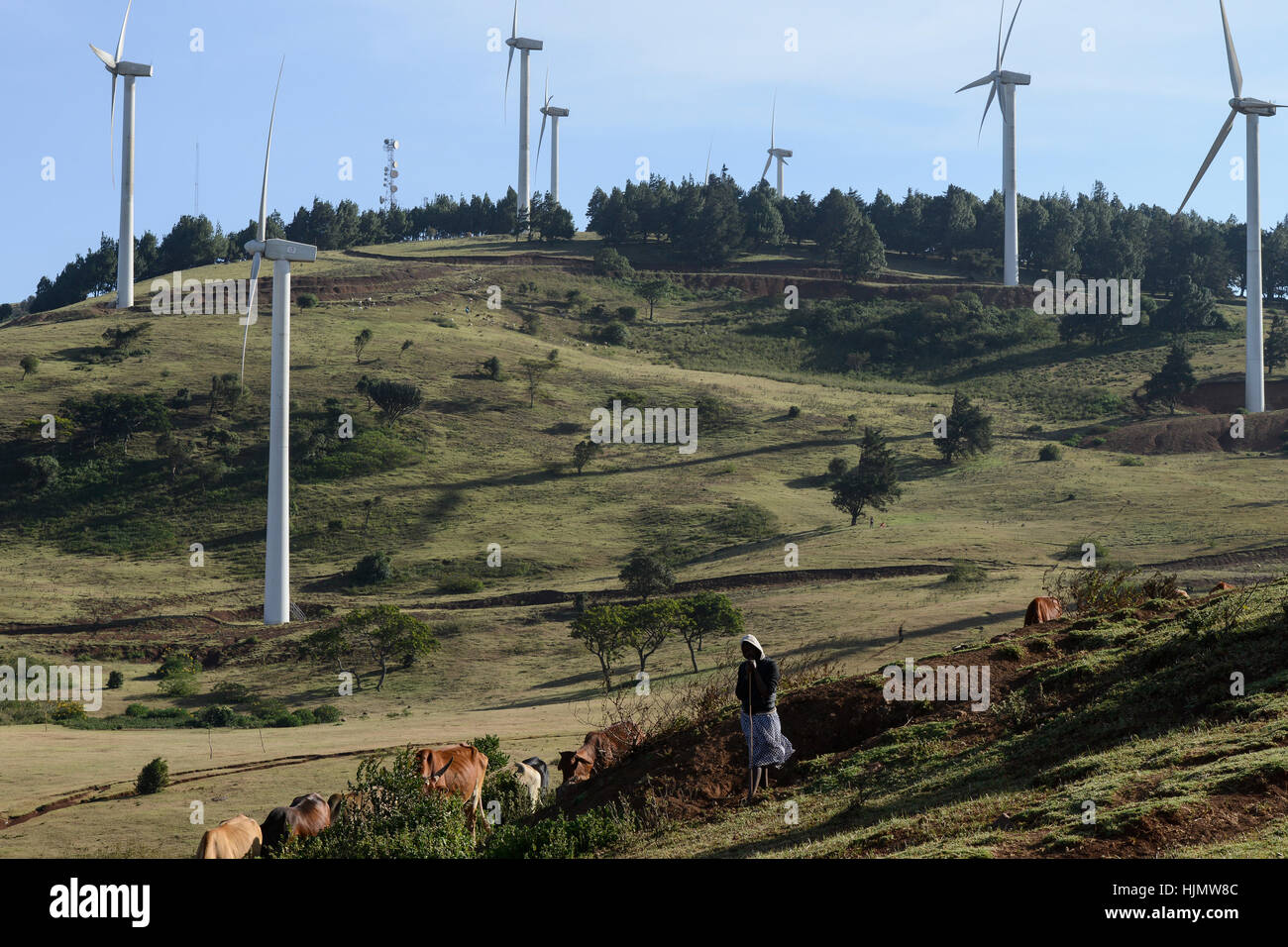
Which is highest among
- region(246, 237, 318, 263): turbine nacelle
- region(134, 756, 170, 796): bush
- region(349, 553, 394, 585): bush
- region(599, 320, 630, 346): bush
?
region(599, 320, 630, 346): bush

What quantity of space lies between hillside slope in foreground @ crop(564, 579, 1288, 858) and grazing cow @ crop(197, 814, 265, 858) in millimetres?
5308

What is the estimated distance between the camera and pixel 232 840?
705 inches

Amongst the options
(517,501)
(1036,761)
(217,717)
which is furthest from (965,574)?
(1036,761)

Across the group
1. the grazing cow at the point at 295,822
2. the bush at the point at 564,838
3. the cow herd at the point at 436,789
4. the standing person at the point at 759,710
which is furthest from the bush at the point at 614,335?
the bush at the point at 564,838

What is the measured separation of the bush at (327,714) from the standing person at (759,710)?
2923 centimetres

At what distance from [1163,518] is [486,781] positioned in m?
56.4

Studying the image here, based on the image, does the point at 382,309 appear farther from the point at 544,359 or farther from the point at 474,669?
the point at 474,669

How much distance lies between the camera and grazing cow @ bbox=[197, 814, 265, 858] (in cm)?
1720


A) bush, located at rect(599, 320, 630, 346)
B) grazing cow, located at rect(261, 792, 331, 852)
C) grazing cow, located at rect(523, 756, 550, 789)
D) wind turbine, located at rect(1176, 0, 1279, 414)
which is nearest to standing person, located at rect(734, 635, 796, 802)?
grazing cow, located at rect(261, 792, 331, 852)

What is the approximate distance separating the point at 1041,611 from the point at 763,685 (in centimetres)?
1224

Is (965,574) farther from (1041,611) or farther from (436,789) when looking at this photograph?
(436,789)

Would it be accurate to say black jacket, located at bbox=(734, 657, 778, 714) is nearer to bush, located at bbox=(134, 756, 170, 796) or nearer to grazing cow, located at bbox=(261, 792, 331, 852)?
grazing cow, located at bbox=(261, 792, 331, 852)

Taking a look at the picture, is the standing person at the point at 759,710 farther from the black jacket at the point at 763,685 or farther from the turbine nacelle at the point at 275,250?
the turbine nacelle at the point at 275,250

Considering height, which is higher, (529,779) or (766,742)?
(766,742)
